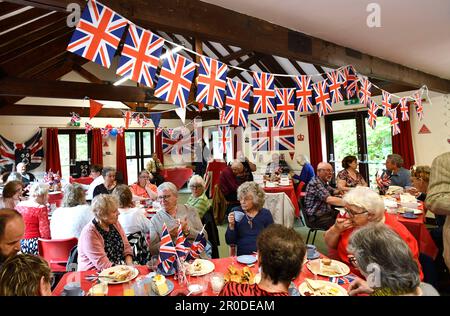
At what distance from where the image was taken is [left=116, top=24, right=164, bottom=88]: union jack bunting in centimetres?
173

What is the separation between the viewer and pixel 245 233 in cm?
227

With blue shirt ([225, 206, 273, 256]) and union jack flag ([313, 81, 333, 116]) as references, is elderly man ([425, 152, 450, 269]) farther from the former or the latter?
union jack flag ([313, 81, 333, 116])

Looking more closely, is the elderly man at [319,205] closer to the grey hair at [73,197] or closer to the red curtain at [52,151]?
the grey hair at [73,197]

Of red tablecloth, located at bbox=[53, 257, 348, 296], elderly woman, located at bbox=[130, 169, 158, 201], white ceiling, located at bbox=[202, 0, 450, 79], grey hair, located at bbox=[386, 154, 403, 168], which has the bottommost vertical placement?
red tablecloth, located at bbox=[53, 257, 348, 296]

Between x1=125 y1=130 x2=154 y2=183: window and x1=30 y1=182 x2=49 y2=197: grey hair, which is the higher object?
x1=125 y1=130 x2=154 y2=183: window

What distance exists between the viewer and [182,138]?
10.8 m

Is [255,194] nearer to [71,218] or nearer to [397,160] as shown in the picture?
[71,218]

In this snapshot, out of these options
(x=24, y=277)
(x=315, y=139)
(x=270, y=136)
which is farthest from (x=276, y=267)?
(x=270, y=136)

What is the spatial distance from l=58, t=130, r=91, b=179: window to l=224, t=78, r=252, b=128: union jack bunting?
7.66 meters

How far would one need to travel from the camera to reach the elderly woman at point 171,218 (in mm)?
2260

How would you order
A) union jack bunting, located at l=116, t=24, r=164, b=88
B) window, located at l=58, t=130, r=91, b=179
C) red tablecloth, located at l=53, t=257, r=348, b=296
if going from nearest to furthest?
red tablecloth, located at l=53, t=257, r=348, b=296 → union jack bunting, located at l=116, t=24, r=164, b=88 → window, located at l=58, t=130, r=91, b=179

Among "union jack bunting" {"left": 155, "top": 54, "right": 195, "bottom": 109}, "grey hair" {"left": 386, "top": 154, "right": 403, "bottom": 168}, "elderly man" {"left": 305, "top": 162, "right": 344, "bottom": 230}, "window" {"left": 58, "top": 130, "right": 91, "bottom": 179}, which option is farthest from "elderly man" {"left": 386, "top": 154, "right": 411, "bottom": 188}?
"window" {"left": 58, "top": 130, "right": 91, "bottom": 179}

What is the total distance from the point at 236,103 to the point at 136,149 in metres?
8.17
